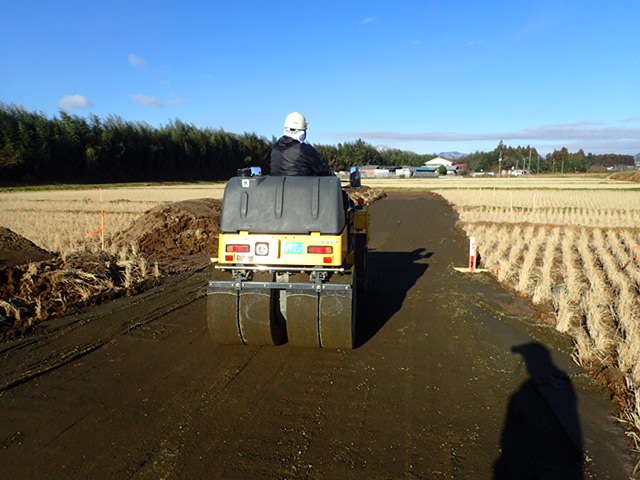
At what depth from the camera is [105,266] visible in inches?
354

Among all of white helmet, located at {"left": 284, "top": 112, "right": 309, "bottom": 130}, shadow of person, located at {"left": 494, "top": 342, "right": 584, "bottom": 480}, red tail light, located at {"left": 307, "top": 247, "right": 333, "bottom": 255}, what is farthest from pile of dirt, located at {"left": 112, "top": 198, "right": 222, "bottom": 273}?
shadow of person, located at {"left": 494, "top": 342, "right": 584, "bottom": 480}

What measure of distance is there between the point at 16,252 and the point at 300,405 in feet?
23.3

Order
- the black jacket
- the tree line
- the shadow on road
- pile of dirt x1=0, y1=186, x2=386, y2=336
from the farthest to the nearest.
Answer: the tree line → pile of dirt x1=0, y1=186, x2=386, y2=336 → the shadow on road → the black jacket

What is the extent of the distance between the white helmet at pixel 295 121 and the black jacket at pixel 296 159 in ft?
0.51

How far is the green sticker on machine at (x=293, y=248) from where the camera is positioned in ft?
17.8

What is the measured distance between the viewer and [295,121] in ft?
20.0

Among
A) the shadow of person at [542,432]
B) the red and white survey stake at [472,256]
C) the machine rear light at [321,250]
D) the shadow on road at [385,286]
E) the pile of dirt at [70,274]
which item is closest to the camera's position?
the shadow of person at [542,432]

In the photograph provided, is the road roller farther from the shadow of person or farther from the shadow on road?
the shadow of person

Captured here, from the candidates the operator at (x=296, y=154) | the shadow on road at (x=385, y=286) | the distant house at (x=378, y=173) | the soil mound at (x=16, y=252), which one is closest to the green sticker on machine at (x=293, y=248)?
the operator at (x=296, y=154)

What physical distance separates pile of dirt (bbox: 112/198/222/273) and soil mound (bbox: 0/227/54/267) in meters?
3.07

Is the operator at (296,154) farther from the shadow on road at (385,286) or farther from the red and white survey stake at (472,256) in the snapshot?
the red and white survey stake at (472,256)

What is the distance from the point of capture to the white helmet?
610 cm

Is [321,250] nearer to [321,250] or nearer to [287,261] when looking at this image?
[321,250]

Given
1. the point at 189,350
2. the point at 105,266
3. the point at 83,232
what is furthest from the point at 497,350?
the point at 83,232
